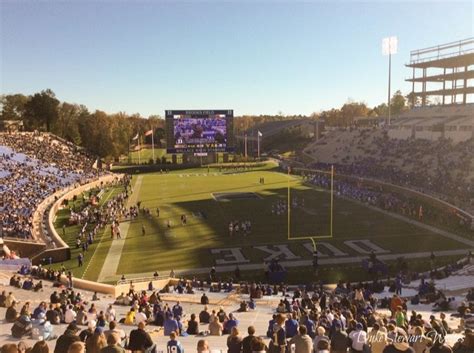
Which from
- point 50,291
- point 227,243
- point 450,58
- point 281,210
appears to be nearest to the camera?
point 50,291

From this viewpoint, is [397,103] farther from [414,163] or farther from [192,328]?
[192,328]

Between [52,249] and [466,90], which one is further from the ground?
[466,90]

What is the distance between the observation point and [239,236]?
95.2 ft

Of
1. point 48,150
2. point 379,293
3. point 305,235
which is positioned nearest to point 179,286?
point 379,293

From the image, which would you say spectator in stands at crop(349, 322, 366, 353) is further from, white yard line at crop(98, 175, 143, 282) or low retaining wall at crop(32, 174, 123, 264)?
low retaining wall at crop(32, 174, 123, 264)

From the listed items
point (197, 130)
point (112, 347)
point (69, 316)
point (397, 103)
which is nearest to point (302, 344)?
point (112, 347)

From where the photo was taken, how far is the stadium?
383 inches

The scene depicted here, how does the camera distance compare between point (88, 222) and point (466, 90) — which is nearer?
point (88, 222)

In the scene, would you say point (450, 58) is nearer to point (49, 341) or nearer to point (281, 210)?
point (281, 210)

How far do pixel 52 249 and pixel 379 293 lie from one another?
55.8 feet

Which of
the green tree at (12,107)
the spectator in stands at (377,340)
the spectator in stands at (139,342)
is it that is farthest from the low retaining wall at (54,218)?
the green tree at (12,107)

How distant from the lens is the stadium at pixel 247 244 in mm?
9734

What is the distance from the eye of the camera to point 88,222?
3306 centimetres

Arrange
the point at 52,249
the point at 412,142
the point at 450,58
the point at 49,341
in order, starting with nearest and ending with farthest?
the point at 49,341 < the point at 52,249 < the point at 412,142 < the point at 450,58
